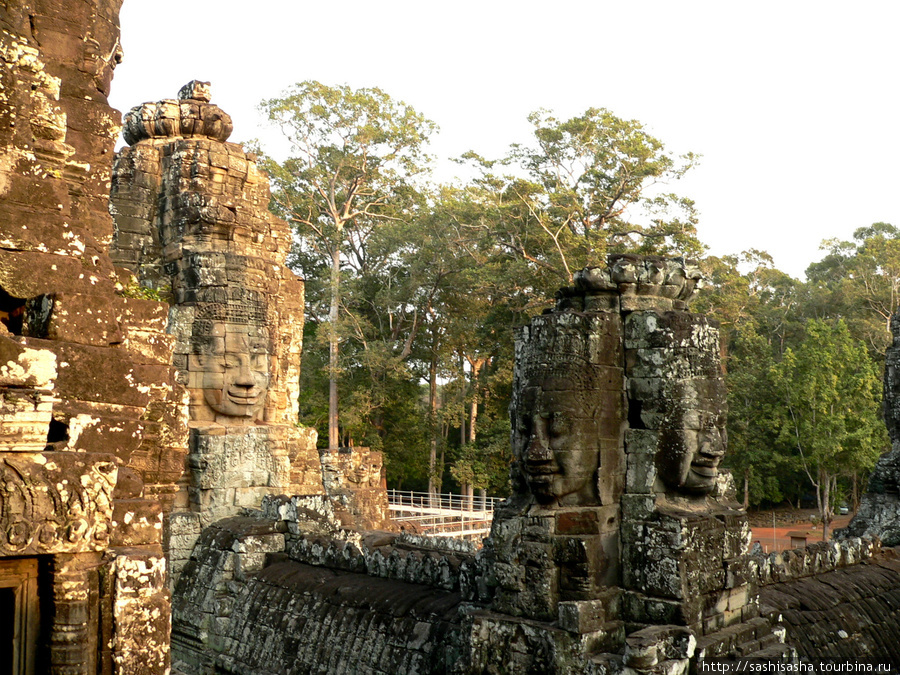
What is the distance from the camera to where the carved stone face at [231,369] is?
10.9 metres

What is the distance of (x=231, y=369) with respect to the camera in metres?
11.0

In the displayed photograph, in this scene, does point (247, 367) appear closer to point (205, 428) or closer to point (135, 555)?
point (205, 428)

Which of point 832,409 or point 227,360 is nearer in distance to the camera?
point 227,360

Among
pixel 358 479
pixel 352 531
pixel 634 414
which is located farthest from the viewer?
pixel 358 479

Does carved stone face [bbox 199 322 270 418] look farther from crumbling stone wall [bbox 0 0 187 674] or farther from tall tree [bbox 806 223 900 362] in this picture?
tall tree [bbox 806 223 900 362]

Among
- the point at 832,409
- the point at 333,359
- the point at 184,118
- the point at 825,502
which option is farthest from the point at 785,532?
the point at 184,118

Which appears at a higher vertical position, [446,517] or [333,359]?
[333,359]

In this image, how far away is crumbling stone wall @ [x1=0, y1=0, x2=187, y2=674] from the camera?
10.4ft

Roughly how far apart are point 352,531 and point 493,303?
19.5 meters

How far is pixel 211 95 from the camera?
12773mm

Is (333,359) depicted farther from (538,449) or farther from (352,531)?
(538,449)

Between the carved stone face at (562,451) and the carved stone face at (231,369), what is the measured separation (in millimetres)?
6867

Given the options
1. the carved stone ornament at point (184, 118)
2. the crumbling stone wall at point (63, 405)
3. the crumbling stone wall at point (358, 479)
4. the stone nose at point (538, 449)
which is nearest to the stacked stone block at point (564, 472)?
the stone nose at point (538, 449)

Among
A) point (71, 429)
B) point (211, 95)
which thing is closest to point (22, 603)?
point (71, 429)
